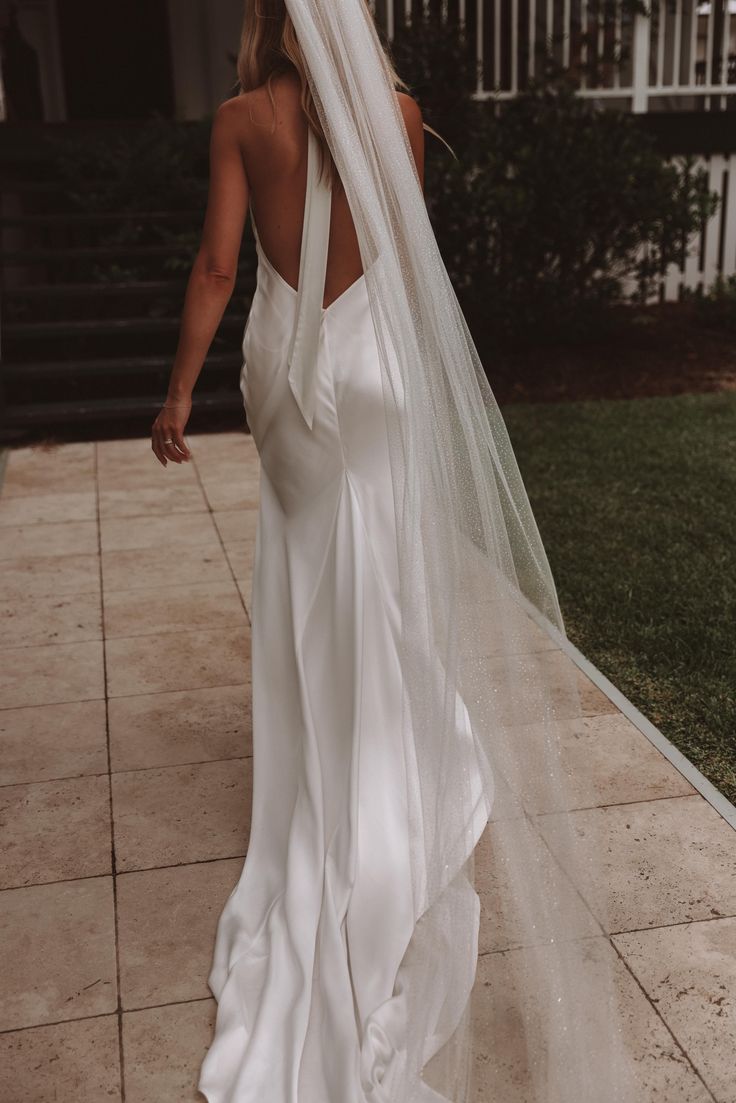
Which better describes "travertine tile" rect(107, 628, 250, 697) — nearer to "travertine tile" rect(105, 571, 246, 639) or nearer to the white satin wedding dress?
"travertine tile" rect(105, 571, 246, 639)

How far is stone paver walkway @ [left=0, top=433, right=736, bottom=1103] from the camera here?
7.17 ft

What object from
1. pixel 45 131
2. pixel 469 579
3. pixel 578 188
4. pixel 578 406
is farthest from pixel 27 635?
pixel 45 131

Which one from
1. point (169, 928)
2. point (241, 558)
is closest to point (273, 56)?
point (169, 928)

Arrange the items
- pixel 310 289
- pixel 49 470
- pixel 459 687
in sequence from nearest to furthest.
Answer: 1. pixel 459 687
2. pixel 310 289
3. pixel 49 470

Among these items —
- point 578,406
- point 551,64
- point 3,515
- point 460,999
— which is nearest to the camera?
point 460,999

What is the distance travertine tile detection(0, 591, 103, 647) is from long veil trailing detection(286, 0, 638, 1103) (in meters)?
2.58

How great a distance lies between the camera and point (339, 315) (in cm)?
240

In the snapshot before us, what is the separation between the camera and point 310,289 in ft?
7.63

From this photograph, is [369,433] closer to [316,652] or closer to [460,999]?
[316,652]

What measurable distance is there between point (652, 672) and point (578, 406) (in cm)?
457

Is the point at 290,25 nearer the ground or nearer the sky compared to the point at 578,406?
nearer the sky

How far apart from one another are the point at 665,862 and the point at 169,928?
46.8 inches

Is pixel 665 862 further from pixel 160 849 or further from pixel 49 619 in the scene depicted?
pixel 49 619

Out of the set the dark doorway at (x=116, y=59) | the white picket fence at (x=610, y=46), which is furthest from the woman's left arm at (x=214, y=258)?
the dark doorway at (x=116, y=59)
